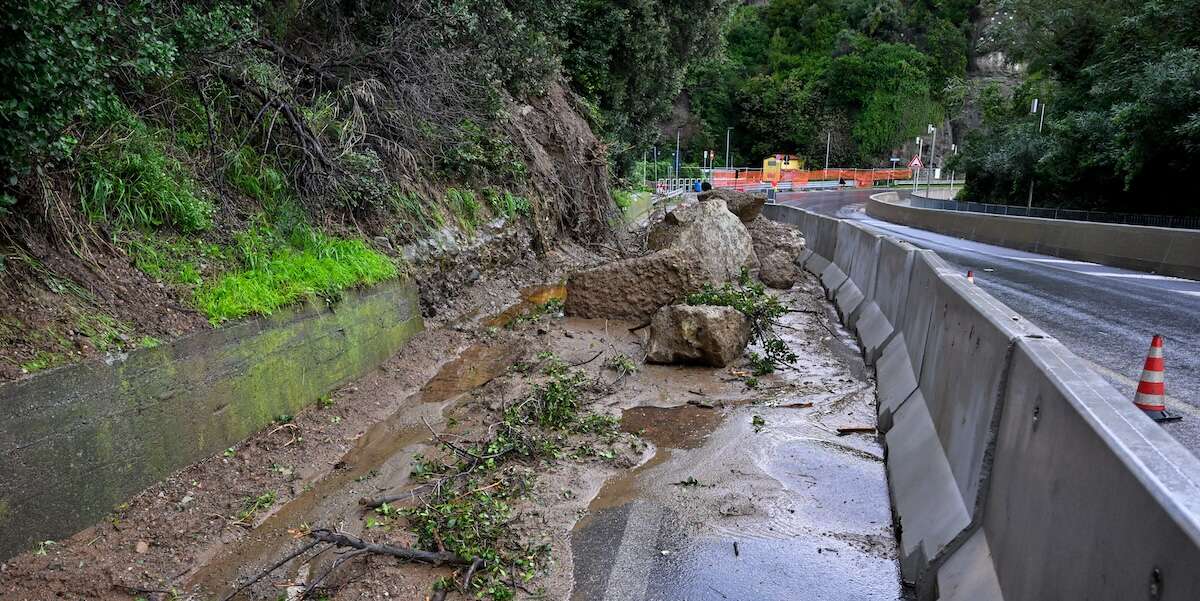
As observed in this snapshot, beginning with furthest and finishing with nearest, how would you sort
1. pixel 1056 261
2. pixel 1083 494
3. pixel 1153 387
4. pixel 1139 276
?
pixel 1056 261, pixel 1139 276, pixel 1153 387, pixel 1083 494

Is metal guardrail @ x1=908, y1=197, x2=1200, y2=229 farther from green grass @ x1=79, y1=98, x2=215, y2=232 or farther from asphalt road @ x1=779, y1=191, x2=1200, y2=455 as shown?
green grass @ x1=79, y1=98, x2=215, y2=232

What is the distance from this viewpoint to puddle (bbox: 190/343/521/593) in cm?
423

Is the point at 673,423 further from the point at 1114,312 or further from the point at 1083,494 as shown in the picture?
the point at 1114,312

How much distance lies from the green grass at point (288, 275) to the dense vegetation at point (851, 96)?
2840 inches

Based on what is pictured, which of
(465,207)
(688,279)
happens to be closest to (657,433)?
(688,279)

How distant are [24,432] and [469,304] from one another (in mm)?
6394

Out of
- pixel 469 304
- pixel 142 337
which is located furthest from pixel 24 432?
pixel 469 304

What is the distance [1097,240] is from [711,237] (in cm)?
942

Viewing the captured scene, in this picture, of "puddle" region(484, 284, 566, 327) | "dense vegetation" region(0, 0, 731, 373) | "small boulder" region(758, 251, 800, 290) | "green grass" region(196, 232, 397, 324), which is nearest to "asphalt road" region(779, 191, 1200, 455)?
"small boulder" region(758, 251, 800, 290)

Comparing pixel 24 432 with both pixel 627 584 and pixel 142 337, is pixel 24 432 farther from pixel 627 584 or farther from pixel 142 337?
pixel 627 584

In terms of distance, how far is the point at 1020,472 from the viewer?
269cm

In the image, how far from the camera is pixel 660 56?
20516 millimetres

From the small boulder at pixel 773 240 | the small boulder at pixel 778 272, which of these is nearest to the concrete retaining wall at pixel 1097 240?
the small boulder at pixel 773 240

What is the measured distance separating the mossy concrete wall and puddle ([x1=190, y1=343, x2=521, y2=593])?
778 mm
